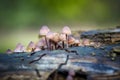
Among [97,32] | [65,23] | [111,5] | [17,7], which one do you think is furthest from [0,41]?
[111,5]

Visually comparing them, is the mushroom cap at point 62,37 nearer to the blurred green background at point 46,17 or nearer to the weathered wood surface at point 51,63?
the weathered wood surface at point 51,63

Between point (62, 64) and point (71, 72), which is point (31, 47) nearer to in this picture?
point (62, 64)

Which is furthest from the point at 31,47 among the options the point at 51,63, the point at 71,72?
the point at 71,72

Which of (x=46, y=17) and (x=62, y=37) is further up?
(x=46, y=17)

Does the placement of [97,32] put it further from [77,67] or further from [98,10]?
[98,10]

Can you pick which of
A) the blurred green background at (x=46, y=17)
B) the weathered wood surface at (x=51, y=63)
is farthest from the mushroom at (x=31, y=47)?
the blurred green background at (x=46, y=17)

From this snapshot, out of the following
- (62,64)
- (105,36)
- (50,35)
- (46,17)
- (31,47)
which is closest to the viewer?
(62,64)

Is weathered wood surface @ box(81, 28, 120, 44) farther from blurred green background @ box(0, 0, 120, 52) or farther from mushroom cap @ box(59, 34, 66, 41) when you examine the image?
blurred green background @ box(0, 0, 120, 52)

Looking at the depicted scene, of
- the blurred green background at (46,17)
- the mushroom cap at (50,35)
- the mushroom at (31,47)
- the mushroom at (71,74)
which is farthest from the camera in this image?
the blurred green background at (46,17)
